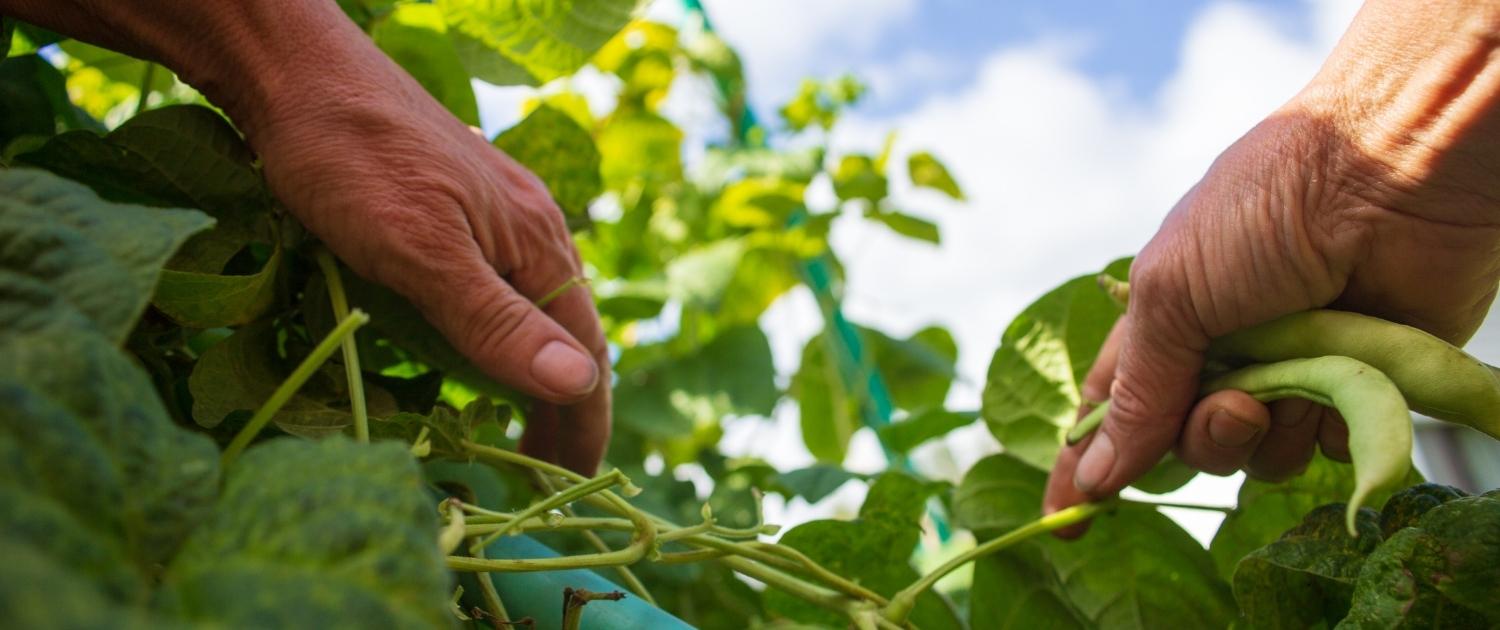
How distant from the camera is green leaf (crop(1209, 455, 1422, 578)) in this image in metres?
0.81

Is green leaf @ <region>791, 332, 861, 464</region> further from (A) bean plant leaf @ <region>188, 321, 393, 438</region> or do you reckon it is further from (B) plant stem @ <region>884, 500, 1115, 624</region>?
(A) bean plant leaf @ <region>188, 321, 393, 438</region>

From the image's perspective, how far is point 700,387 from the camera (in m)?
1.75

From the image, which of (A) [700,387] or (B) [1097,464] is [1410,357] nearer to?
(B) [1097,464]

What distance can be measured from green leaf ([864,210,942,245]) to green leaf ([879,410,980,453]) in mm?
699

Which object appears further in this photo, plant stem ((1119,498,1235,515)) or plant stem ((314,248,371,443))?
plant stem ((1119,498,1235,515))

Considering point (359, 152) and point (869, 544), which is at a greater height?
point (359, 152)

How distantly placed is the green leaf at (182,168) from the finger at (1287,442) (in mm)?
731

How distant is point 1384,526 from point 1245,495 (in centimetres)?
23

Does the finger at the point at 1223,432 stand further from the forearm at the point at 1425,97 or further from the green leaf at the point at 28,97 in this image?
the green leaf at the point at 28,97

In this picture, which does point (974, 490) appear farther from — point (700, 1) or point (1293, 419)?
point (700, 1)

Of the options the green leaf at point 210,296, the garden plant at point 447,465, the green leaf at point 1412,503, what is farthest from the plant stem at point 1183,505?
the green leaf at point 210,296

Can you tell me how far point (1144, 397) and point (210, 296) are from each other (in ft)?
2.05

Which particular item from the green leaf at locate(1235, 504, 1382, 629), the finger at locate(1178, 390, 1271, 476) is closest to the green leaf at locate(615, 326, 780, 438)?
the finger at locate(1178, 390, 1271, 476)

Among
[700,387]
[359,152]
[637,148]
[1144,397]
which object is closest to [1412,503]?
[1144,397]
